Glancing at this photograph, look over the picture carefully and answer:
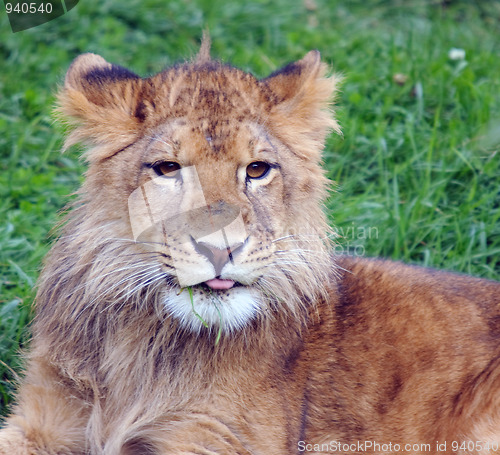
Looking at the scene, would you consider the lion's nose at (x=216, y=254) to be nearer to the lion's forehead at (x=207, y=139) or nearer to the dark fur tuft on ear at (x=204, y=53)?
the lion's forehead at (x=207, y=139)

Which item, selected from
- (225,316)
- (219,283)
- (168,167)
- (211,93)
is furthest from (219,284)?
(211,93)

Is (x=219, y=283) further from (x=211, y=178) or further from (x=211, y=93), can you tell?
(x=211, y=93)

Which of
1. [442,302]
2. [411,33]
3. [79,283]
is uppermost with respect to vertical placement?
[411,33]

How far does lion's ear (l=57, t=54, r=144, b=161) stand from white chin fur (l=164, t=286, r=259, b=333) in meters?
0.78

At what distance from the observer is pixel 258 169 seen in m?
3.52

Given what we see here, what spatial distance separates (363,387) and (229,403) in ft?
2.31

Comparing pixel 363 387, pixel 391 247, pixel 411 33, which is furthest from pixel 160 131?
pixel 411 33

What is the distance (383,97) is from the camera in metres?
6.70

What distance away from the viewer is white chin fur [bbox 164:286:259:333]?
3252 mm

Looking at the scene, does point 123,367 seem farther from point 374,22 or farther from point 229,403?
point 374,22

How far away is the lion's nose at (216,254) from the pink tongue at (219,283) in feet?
0.17

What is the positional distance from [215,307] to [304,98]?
1.19m

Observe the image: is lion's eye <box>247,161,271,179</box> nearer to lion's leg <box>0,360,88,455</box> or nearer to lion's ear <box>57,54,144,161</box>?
lion's ear <box>57,54,144,161</box>

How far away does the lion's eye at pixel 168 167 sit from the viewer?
3.38 metres
